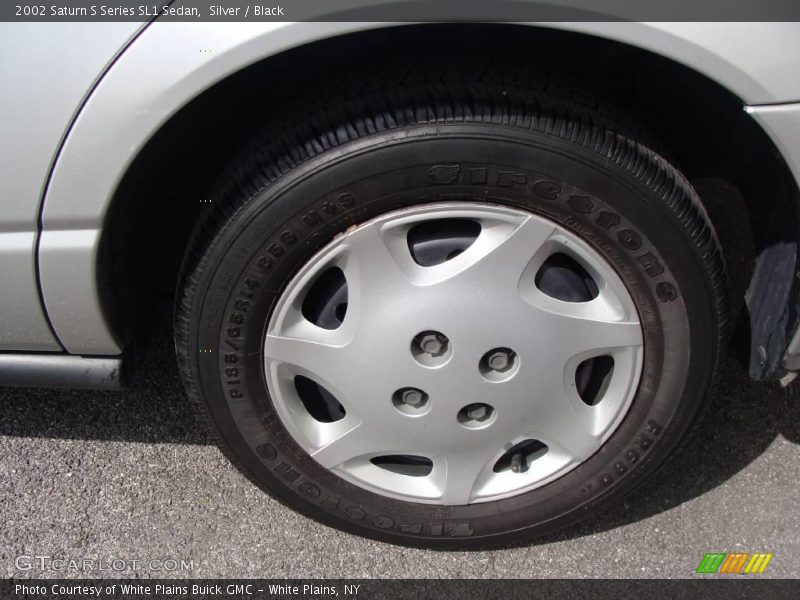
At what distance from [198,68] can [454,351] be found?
749 millimetres

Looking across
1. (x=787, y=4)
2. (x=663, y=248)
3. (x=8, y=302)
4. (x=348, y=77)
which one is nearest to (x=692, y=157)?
(x=663, y=248)

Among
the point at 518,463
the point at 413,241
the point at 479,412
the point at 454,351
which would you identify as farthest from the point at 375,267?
the point at 518,463

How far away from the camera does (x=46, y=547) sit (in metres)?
1.88

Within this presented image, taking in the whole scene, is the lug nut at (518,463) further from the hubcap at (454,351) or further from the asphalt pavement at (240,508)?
the asphalt pavement at (240,508)

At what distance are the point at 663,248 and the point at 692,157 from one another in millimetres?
497

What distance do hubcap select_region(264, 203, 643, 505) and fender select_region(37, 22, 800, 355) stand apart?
0.39 m

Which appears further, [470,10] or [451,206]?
[451,206]

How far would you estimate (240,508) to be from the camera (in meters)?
1.95

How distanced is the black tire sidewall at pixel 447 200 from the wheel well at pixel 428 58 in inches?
8.0

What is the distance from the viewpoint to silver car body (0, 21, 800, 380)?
1275 mm

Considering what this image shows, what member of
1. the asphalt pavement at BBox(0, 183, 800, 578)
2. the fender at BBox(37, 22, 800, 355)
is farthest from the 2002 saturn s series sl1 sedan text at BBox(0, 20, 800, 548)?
the asphalt pavement at BBox(0, 183, 800, 578)

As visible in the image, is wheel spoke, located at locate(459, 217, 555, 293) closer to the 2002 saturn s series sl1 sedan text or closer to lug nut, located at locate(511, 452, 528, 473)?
the 2002 saturn s series sl1 sedan text

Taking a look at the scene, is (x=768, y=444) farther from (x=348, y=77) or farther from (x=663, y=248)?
(x=348, y=77)

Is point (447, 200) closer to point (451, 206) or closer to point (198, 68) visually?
point (451, 206)
